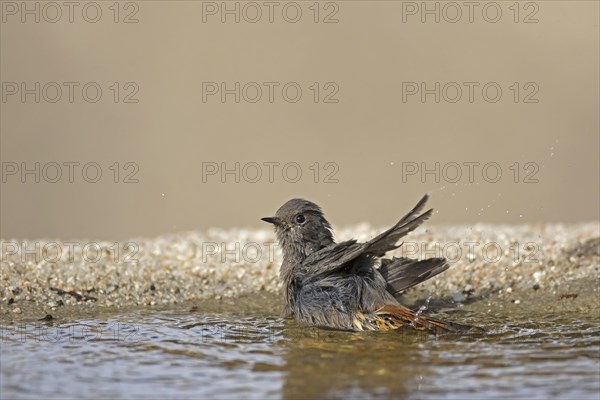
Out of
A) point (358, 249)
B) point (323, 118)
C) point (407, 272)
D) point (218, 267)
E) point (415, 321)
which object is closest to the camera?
point (415, 321)

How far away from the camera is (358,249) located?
7238 mm

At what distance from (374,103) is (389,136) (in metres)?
1.18

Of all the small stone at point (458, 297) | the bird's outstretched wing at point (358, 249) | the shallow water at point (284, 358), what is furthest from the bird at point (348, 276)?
the small stone at point (458, 297)

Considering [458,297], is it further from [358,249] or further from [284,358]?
[284,358]

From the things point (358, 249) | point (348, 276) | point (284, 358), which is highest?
point (358, 249)

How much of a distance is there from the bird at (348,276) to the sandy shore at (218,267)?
76 cm

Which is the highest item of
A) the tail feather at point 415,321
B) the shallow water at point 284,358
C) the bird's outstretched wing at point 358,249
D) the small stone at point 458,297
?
the bird's outstretched wing at point 358,249

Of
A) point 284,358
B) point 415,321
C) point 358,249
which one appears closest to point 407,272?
point 358,249

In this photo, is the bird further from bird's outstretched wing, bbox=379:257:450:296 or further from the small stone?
the small stone

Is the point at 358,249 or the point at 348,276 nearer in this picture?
the point at 358,249

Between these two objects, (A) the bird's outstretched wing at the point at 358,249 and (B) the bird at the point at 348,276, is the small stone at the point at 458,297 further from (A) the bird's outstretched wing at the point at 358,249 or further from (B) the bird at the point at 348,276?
(A) the bird's outstretched wing at the point at 358,249

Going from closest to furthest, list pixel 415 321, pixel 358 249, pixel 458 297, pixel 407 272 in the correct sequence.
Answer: pixel 415 321 → pixel 358 249 → pixel 407 272 → pixel 458 297

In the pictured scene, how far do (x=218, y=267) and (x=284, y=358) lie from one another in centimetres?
277

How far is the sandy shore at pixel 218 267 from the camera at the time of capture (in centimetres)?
814
